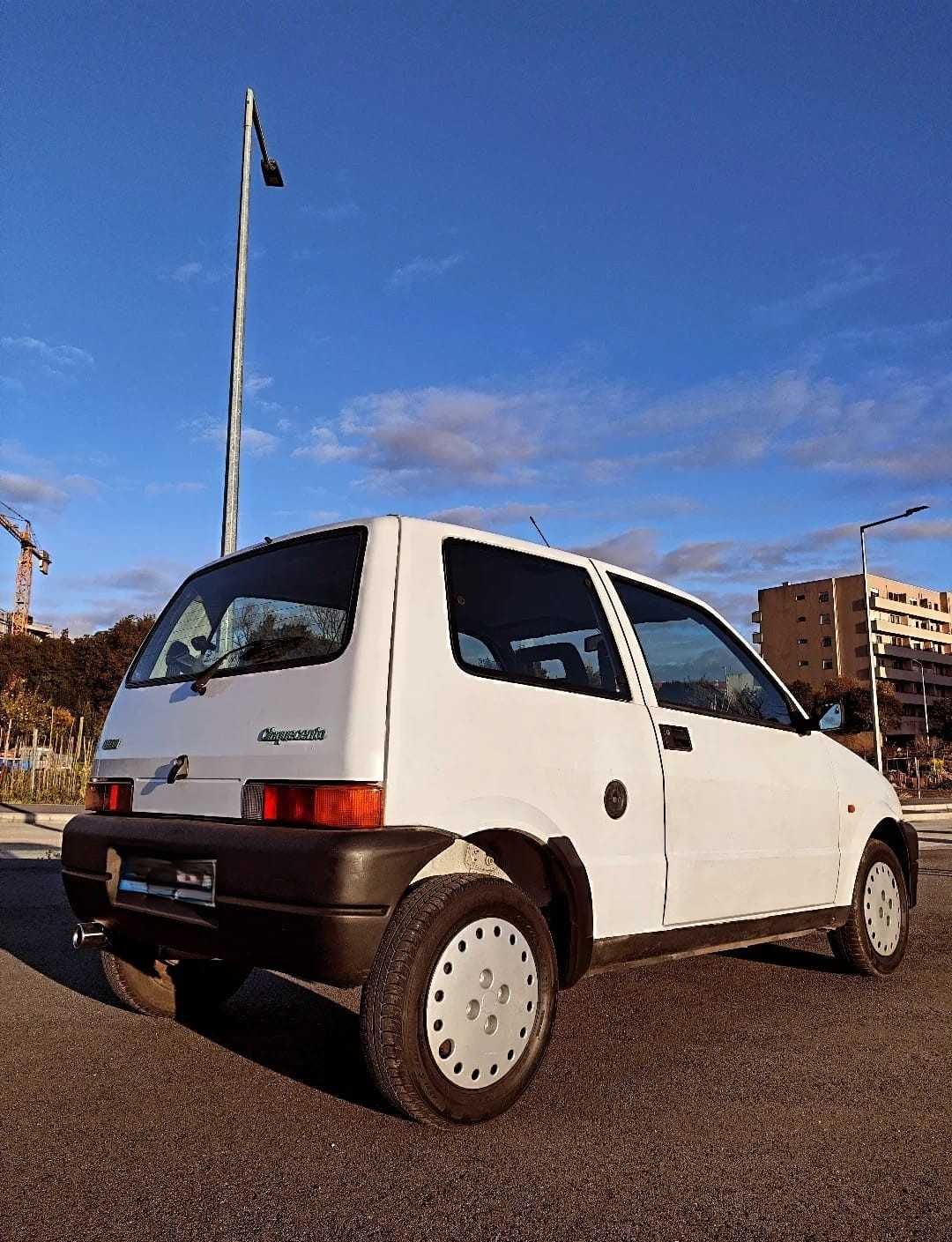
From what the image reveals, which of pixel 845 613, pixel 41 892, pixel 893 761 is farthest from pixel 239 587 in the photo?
pixel 845 613

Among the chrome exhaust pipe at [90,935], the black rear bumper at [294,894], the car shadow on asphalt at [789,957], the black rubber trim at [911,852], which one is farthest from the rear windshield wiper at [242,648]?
the black rubber trim at [911,852]

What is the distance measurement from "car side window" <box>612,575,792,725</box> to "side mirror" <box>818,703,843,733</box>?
1.08ft

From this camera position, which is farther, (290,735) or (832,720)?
(832,720)

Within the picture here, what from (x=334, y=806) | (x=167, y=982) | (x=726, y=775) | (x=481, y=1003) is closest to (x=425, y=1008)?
(x=481, y=1003)

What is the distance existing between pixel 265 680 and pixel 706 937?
1.97m

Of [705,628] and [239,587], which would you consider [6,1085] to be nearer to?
[239,587]

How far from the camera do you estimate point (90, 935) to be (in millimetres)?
3400

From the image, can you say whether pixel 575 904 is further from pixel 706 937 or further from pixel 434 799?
pixel 706 937

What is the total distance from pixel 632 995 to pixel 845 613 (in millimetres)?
95623

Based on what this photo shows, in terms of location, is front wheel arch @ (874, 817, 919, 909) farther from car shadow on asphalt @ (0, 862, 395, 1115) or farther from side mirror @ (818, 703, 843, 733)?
car shadow on asphalt @ (0, 862, 395, 1115)

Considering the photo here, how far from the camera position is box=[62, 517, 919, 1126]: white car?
9.15 feet

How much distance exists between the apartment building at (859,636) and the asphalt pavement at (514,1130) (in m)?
91.5

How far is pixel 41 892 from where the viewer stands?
315 inches

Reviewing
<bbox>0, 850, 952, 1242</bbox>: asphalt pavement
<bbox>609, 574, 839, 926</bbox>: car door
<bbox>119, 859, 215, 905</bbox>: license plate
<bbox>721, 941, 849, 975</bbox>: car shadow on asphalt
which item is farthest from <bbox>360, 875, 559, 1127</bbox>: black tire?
<bbox>721, 941, 849, 975</bbox>: car shadow on asphalt
